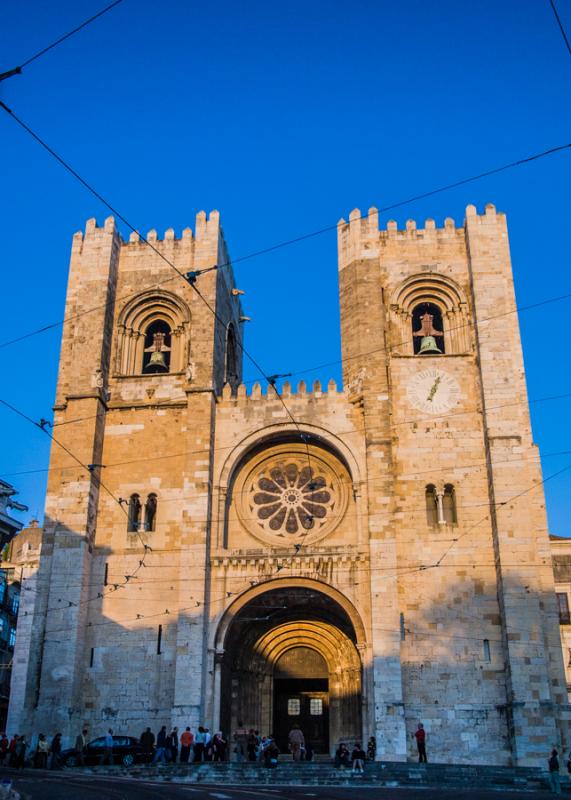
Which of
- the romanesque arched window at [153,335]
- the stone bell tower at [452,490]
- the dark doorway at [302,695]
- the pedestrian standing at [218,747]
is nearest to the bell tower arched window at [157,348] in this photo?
the romanesque arched window at [153,335]

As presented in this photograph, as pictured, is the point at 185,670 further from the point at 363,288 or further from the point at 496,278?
the point at 496,278

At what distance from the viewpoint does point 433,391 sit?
2562 centimetres

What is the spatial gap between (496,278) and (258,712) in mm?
14840

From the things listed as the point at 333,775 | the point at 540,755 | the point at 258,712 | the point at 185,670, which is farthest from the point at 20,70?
the point at 258,712

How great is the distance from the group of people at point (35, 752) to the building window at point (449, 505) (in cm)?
1148

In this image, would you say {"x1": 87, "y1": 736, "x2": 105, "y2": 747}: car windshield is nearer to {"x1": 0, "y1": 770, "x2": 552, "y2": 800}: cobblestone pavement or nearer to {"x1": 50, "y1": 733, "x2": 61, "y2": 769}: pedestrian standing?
{"x1": 50, "y1": 733, "x2": 61, "y2": 769}: pedestrian standing

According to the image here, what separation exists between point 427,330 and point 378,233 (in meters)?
3.54

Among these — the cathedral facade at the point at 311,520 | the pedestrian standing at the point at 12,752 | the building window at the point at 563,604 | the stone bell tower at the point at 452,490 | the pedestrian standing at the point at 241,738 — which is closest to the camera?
the pedestrian standing at the point at 12,752

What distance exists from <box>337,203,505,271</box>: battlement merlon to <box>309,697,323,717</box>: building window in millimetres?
13453

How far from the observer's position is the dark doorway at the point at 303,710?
26734 millimetres

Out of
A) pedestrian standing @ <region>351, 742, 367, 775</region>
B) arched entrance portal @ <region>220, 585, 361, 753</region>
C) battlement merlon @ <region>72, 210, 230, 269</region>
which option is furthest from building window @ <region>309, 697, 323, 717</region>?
battlement merlon @ <region>72, 210, 230, 269</region>

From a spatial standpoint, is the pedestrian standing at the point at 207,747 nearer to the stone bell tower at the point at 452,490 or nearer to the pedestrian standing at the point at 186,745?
the pedestrian standing at the point at 186,745

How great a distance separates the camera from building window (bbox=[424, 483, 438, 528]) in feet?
79.6

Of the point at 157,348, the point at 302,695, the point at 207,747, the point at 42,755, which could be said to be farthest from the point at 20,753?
the point at 157,348
